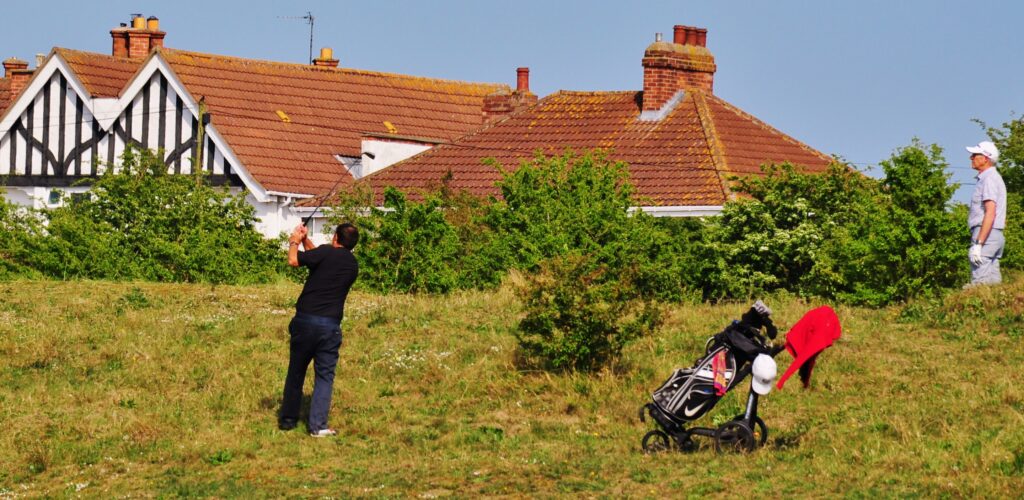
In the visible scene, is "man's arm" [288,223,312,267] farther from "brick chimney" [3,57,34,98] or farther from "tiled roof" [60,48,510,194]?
"brick chimney" [3,57,34,98]

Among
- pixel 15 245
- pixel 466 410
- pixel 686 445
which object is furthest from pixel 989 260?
pixel 15 245

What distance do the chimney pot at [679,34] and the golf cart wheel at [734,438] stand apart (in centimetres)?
2513

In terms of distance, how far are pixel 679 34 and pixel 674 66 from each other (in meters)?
0.78

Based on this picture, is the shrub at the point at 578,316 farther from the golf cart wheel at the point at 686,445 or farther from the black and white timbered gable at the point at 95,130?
the black and white timbered gable at the point at 95,130

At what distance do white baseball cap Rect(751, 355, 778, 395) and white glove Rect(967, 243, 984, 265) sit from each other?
623cm

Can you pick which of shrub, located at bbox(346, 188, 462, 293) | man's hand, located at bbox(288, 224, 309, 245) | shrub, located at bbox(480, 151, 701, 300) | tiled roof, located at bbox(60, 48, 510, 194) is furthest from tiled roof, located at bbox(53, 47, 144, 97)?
man's hand, located at bbox(288, 224, 309, 245)

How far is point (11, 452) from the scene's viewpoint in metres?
13.4

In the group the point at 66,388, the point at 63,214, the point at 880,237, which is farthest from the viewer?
the point at 63,214

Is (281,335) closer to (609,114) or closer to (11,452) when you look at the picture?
(11,452)

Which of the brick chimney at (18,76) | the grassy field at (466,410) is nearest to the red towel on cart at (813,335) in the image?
the grassy field at (466,410)

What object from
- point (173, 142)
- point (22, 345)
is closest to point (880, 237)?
point (22, 345)

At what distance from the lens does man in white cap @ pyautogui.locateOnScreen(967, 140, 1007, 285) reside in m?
17.0

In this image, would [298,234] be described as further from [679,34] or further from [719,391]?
[679,34]

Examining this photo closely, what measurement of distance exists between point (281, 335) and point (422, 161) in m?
20.5
